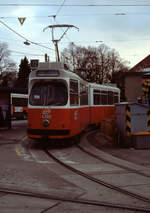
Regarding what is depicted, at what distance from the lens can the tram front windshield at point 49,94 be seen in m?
12.8

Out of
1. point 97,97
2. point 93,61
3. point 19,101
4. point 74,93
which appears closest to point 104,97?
point 97,97

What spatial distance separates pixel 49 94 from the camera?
1287cm

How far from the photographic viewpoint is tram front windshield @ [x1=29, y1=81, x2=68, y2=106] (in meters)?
12.8

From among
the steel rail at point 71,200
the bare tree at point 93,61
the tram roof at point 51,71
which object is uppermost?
the bare tree at point 93,61

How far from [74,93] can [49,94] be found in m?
1.19

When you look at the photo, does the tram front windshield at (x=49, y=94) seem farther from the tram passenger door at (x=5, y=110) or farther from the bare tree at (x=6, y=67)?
the bare tree at (x=6, y=67)

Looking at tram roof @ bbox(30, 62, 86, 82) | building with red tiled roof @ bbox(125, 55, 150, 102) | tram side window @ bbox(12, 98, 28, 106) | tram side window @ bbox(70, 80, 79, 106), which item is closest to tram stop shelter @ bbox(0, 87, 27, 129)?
tram side window @ bbox(70, 80, 79, 106)

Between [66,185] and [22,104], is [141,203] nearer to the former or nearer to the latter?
[66,185]

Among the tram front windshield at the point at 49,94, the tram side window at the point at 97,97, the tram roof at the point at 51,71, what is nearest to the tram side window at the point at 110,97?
the tram side window at the point at 97,97

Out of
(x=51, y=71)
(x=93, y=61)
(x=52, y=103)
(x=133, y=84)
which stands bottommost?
(x=52, y=103)

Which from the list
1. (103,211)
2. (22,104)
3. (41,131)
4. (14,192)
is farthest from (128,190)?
(22,104)

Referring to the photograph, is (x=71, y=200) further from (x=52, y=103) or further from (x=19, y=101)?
(x=19, y=101)

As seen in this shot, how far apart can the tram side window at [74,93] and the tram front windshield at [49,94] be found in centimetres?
40

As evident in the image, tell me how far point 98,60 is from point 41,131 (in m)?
51.3
